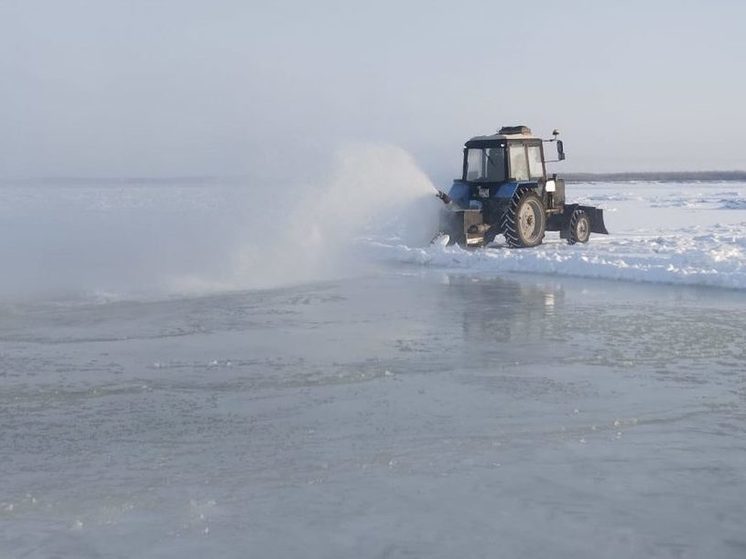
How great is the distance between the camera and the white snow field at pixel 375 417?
468cm

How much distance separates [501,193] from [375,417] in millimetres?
13551

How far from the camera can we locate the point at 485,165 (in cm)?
2020

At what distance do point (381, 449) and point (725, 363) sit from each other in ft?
12.5

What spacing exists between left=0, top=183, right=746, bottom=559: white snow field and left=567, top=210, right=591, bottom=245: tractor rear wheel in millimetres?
6682

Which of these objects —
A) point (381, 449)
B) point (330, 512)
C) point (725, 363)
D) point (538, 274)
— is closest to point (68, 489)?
point (330, 512)

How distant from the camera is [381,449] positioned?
236 inches

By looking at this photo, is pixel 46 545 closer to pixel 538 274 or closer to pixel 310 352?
pixel 310 352

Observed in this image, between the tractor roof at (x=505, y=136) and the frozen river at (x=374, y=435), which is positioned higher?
the tractor roof at (x=505, y=136)

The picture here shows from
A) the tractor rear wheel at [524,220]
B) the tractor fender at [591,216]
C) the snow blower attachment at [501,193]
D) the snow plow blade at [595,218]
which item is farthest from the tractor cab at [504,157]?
the snow plow blade at [595,218]

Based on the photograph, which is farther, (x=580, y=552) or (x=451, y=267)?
(x=451, y=267)

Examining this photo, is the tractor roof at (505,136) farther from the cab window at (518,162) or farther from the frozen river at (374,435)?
the frozen river at (374,435)

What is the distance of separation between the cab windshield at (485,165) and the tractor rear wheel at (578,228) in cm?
242

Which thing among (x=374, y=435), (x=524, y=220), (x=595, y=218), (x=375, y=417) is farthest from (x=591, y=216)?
(x=374, y=435)

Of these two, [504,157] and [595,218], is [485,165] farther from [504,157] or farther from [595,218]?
[595,218]
